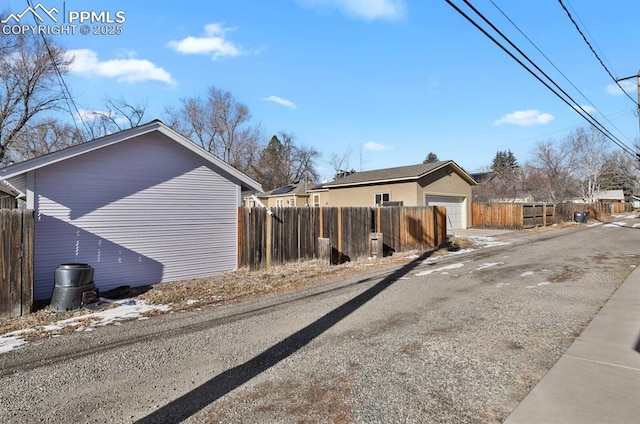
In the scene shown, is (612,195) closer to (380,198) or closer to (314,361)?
(380,198)

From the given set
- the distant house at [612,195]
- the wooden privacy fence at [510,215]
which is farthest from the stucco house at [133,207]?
the distant house at [612,195]

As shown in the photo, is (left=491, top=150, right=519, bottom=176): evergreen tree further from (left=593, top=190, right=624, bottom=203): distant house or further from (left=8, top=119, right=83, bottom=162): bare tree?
(left=8, top=119, right=83, bottom=162): bare tree

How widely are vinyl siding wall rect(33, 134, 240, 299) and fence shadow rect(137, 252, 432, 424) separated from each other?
5172 millimetres

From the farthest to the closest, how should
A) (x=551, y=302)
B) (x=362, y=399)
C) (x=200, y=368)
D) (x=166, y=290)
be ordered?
1. (x=166, y=290)
2. (x=551, y=302)
3. (x=200, y=368)
4. (x=362, y=399)

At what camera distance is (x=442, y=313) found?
5883 millimetres

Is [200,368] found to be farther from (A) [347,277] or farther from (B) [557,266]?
(B) [557,266]

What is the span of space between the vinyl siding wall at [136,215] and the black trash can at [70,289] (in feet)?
3.58

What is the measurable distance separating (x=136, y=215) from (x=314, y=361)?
6692mm

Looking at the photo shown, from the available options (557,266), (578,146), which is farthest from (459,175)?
(578,146)

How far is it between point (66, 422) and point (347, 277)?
279 inches

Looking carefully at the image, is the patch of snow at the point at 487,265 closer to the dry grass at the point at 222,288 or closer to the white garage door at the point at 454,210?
the dry grass at the point at 222,288

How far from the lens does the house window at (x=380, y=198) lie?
2350cm

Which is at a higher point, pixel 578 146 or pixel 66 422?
pixel 578 146

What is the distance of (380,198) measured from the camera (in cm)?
2400
